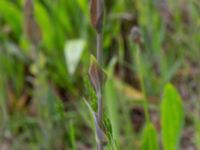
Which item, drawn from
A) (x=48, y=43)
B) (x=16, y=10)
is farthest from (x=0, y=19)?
(x=48, y=43)

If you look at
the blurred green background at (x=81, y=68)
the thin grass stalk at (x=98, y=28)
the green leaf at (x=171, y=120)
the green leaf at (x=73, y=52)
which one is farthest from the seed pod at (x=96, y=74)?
the green leaf at (x=73, y=52)

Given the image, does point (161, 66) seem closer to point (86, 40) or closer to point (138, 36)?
point (86, 40)

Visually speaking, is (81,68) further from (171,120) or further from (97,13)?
(97,13)

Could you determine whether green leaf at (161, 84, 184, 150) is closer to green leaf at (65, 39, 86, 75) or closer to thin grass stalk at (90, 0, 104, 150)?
thin grass stalk at (90, 0, 104, 150)

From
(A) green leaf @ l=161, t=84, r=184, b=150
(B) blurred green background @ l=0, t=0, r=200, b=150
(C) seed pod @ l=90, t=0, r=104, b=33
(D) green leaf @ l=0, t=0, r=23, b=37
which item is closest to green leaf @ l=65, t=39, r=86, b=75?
(B) blurred green background @ l=0, t=0, r=200, b=150

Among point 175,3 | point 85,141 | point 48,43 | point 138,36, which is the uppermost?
point 138,36

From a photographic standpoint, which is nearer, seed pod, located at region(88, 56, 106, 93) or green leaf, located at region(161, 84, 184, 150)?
seed pod, located at region(88, 56, 106, 93)

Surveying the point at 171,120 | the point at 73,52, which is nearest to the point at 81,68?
the point at 73,52
